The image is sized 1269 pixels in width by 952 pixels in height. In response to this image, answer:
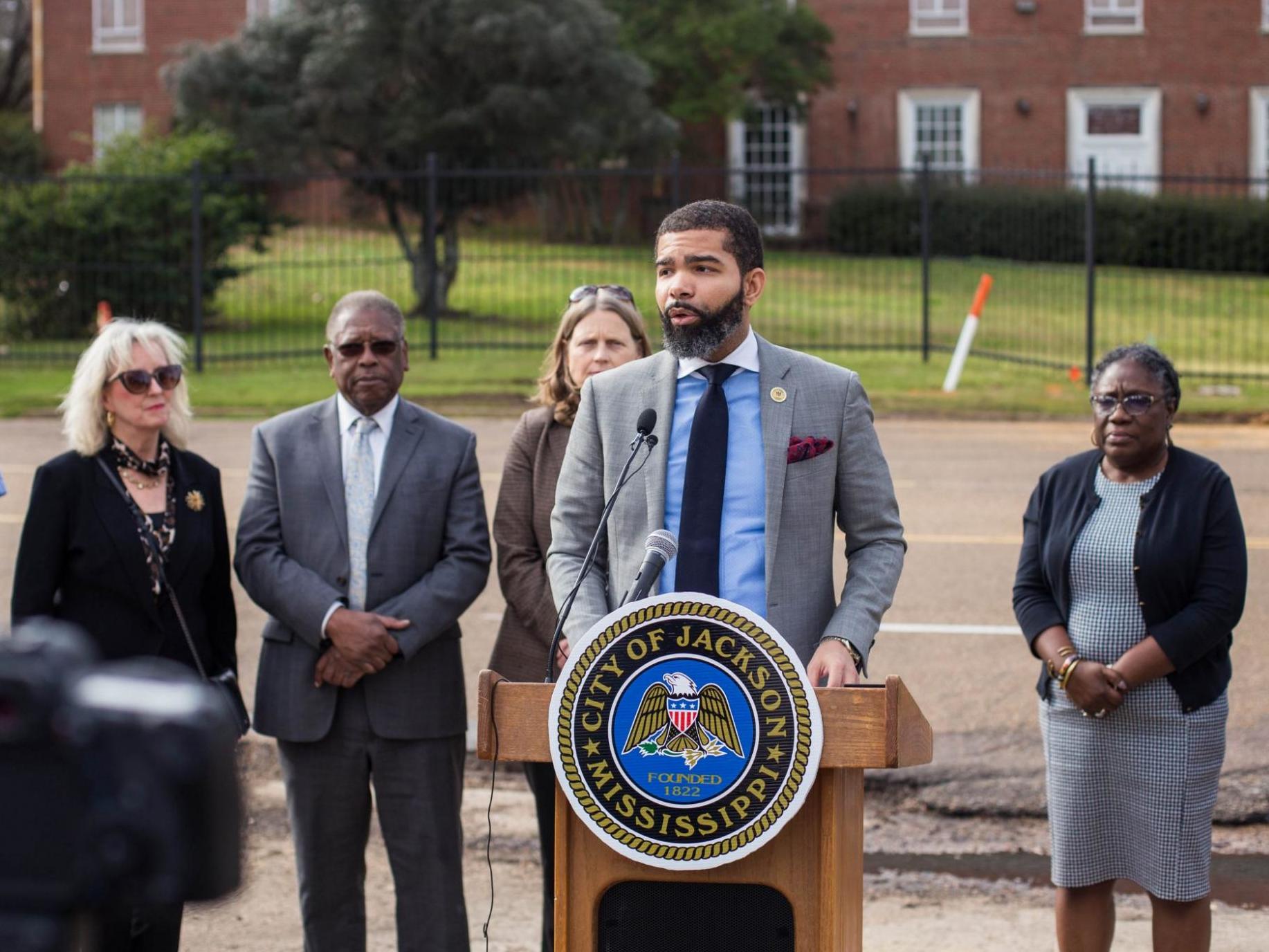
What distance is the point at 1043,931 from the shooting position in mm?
5648

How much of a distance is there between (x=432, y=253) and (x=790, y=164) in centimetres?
1952

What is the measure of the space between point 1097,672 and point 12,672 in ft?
12.5

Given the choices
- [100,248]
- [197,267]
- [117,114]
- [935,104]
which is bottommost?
[197,267]

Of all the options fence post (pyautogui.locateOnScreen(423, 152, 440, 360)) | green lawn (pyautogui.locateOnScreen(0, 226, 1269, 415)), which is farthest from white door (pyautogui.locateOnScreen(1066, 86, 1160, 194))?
fence post (pyautogui.locateOnScreen(423, 152, 440, 360))

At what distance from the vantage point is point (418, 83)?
26609 millimetres

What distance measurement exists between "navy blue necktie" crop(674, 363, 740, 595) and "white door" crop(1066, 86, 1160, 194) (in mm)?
37892

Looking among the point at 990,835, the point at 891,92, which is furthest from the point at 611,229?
the point at 990,835

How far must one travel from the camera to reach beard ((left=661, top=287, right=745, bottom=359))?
3885 millimetres

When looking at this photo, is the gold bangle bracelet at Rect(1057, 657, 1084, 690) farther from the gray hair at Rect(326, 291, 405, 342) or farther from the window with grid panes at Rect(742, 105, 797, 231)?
the window with grid panes at Rect(742, 105, 797, 231)

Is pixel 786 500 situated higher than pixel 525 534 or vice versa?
pixel 786 500

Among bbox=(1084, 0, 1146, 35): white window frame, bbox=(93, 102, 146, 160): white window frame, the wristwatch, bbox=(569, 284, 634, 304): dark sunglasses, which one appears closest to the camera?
the wristwatch

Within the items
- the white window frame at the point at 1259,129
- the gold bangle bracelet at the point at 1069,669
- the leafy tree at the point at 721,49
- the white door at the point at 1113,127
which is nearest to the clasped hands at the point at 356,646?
the gold bangle bracelet at the point at 1069,669

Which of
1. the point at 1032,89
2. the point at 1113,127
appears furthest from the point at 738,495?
the point at 1113,127

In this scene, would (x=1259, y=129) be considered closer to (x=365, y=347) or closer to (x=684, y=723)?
(x=365, y=347)
